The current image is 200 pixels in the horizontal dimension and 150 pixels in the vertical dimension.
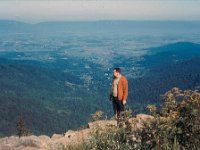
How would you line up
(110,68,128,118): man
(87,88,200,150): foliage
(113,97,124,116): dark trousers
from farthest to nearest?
1. (113,97,124,116): dark trousers
2. (110,68,128,118): man
3. (87,88,200,150): foliage

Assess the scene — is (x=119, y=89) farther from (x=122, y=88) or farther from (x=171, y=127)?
(x=171, y=127)

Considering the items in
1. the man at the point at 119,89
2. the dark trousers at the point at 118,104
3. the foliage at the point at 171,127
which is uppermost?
the foliage at the point at 171,127

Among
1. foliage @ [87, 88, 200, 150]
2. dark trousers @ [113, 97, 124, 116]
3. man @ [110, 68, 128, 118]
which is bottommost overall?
dark trousers @ [113, 97, 124, 116]

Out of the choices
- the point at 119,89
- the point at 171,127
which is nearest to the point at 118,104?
the point at 119,89

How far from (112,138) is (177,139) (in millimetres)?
1514

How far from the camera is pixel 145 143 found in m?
8.42

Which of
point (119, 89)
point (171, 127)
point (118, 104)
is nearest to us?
point (171, 127)

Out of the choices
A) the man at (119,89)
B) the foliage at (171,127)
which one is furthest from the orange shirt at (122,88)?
the foliage at (171,127)

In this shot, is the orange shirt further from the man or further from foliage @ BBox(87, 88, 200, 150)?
foliage @ BBox(87, 88, 200, 150)

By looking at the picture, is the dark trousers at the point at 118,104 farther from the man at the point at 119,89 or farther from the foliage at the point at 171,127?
the foliage at the point at 171,127

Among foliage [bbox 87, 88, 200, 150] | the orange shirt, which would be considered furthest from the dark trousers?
foliage [bbox 87, 88, 200, 150]

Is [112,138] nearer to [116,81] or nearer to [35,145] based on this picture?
[35,145]

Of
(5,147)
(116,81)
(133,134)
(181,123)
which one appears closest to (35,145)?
(5,147)

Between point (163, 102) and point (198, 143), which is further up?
point (163, 102)
